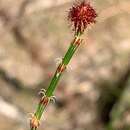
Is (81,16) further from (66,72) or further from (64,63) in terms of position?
(66,72)

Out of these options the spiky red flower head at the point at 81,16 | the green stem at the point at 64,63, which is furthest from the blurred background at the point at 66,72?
the spiky red flower head at the point at 81,16

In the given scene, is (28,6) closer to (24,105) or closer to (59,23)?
(59,23)

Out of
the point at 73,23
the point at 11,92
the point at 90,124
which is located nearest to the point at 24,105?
the point at 11,92

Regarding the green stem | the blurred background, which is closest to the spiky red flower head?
the green stem

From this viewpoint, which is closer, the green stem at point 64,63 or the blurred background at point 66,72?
the green stem at point 64,63

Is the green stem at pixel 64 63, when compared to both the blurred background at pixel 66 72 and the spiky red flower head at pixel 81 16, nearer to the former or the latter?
the spiky red flower head at pixel 81 16

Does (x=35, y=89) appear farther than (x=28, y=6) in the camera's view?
No

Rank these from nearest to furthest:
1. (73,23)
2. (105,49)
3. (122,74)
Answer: (73,23) → (122,74) → (105,49)
